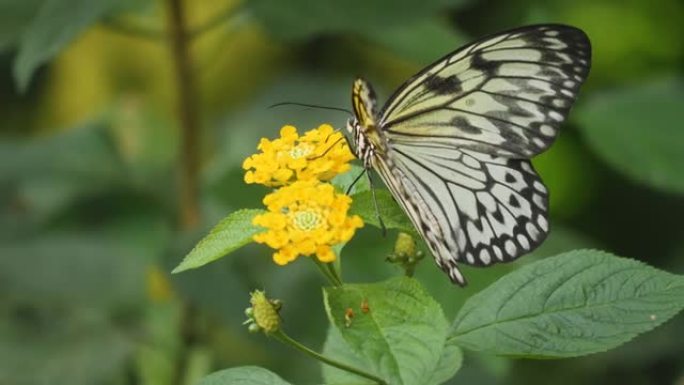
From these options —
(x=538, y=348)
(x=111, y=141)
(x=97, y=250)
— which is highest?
(x=111, y=141)

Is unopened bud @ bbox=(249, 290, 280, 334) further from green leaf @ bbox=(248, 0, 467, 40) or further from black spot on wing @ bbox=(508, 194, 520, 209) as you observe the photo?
green leaf @ bbox=(248, 0, 467, 40)

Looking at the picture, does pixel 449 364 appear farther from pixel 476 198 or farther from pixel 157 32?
pixel 157 32

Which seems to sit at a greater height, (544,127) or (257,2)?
(257,2)

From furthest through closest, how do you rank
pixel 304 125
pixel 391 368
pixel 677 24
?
1. pixel 677 24
2. pixel 304 125
3. pixel 391 368

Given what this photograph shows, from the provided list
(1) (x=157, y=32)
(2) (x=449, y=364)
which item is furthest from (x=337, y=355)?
(1) (x=157, y=32)

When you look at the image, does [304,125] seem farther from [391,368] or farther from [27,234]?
[391,368]

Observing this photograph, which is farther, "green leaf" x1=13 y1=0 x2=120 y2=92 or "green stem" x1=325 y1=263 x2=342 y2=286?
"green leaf" x1=13 y1=0 x2=120 y2=92

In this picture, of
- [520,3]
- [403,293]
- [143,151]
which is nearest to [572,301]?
[403,293]

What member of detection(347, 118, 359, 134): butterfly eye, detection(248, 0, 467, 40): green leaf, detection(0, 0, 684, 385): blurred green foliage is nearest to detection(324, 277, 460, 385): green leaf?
detection(347, 118, 359, 134): butterfly eye
